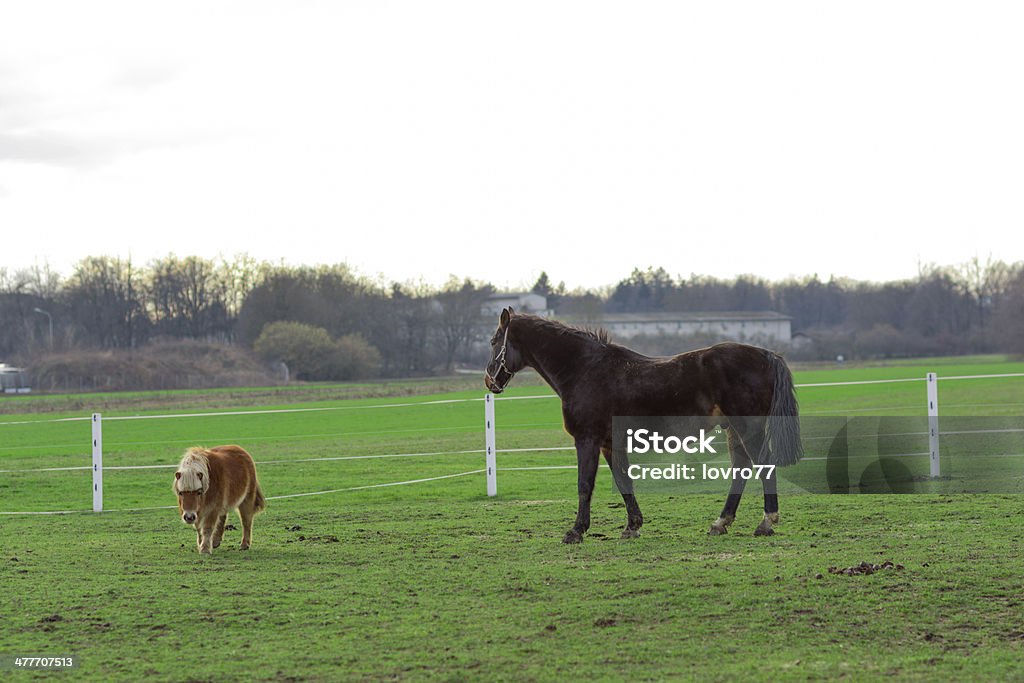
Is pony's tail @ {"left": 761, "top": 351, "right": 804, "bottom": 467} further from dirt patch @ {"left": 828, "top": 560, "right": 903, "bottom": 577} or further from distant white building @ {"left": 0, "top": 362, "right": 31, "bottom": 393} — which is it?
distant white building @ {"left": 0, "top": 362, "right": 31, "bottom": 393}

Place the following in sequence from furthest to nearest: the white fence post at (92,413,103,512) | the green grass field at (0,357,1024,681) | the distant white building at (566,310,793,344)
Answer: the distant white building at (566,310,793,344) < the white fence post at (92,413,103,512) < the green grass field at (0,357,1024,681)

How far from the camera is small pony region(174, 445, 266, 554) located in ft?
25.6

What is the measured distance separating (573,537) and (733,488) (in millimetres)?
1439

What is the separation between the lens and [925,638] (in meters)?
4.91

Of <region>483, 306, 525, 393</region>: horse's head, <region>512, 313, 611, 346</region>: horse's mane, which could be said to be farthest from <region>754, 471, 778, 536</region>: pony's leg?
<region>483, 306, 525, 393</region>: horse's head

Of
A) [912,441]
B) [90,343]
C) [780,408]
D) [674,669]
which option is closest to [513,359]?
[780,408]

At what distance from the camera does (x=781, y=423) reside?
26.6ft

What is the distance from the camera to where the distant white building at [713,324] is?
111062 mm

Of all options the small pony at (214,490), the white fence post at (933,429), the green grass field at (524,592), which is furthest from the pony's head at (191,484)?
the white fence post at (933,429)

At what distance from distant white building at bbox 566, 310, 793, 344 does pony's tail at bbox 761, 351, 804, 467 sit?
9938 cm

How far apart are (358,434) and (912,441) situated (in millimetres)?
15014

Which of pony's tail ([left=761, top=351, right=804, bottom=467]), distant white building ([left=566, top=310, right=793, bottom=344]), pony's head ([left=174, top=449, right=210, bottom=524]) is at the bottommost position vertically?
pony's head ([left=174, top=449, right=210, bottom=524])

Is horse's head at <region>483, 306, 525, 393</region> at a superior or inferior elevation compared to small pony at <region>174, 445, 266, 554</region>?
superior

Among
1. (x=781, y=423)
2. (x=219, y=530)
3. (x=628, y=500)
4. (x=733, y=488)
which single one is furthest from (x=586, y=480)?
(x=219, y=530)
